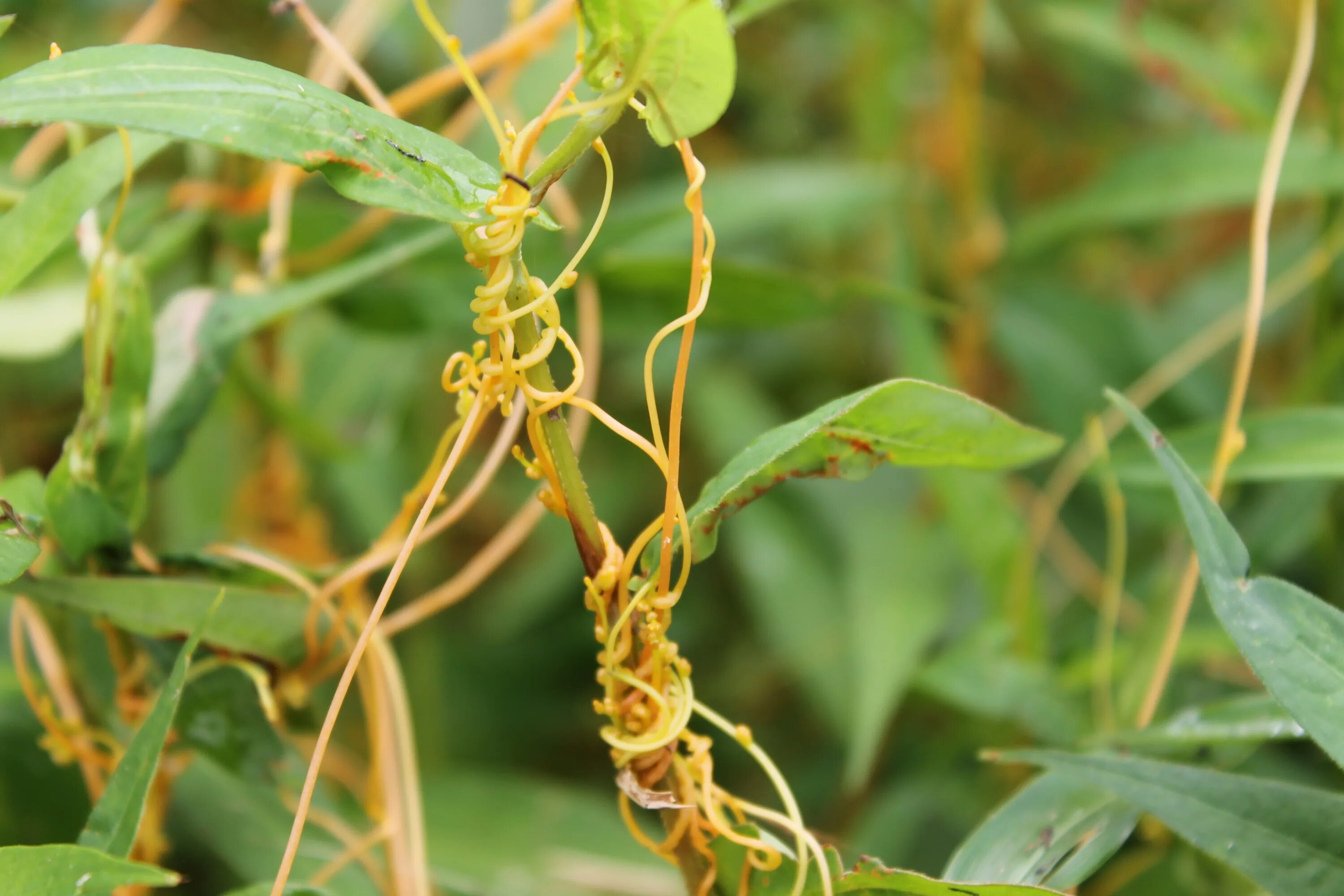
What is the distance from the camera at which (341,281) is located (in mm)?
379

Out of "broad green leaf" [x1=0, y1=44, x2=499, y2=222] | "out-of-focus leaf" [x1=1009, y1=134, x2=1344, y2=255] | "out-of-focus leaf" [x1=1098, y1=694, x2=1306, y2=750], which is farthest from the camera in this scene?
"out-of-focus leaf" [x1=1009, y1=134, x2=1344, y2=255]

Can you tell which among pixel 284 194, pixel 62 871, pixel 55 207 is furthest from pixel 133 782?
pixel 284 194

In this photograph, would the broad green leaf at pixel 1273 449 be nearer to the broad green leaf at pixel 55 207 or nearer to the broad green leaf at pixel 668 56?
the broad green leaf at pixel 668 56

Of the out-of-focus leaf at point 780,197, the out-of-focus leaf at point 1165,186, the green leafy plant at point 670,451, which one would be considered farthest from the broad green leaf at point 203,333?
the out-of-focus leaf at point 1165,186

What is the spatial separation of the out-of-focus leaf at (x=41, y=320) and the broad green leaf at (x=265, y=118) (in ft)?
0.71

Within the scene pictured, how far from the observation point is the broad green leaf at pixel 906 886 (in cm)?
26

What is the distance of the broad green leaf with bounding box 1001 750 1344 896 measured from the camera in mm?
269

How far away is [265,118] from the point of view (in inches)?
8.6

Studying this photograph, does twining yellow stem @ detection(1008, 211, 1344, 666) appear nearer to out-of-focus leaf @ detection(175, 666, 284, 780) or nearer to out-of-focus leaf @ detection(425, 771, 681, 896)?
out-of-focus leaf @ detection(425, 771, 681, 896)

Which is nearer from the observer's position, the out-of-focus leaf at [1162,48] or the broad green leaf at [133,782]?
the broad green leaf at [133,782]

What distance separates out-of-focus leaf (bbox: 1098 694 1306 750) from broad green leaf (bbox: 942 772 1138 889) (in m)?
0.04

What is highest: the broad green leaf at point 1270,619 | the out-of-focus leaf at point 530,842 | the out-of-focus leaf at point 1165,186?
the broad green leaf at point 1270,619

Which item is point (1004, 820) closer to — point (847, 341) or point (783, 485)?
point (783, 485)

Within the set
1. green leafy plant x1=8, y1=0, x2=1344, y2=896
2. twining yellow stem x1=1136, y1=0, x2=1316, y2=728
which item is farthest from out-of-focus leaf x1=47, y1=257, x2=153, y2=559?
twining yellow stem x1=1136, y1=0, x2=1316, y2=728
